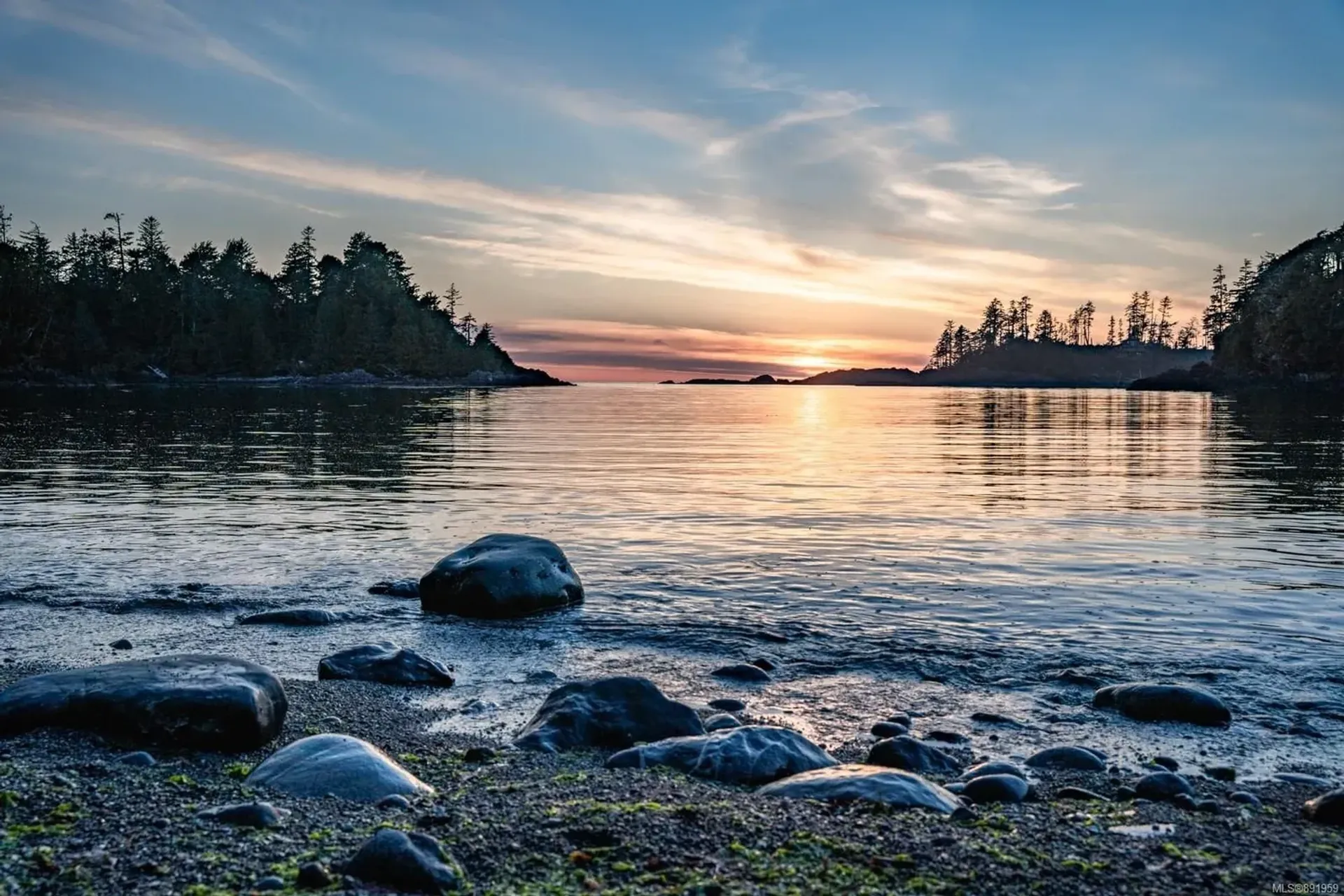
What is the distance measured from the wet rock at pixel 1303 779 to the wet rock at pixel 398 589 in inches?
378

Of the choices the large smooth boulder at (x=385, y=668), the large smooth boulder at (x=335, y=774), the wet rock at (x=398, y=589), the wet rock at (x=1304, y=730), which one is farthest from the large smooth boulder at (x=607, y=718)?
the wet rock at (x=398, y=589)

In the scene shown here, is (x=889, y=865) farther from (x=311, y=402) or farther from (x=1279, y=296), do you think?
(x=1279, y=296)

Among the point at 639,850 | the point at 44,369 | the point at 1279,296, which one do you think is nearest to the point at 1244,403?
the point at 1279,296

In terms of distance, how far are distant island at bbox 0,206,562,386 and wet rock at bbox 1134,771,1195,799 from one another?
148528 millimetres

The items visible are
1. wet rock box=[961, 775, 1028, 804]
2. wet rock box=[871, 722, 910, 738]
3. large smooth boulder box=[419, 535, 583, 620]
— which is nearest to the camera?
wet rock box=[961, 775, 1028, 804]

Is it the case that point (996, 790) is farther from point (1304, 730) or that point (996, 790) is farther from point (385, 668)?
point (385, 668)

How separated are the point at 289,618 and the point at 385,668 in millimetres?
2741

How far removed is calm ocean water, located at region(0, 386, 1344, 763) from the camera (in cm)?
981

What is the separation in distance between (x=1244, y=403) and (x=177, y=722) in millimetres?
99604

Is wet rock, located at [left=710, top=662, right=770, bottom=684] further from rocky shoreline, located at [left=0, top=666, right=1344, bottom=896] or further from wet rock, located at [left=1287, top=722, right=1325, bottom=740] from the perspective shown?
wet rock, located at [left=1287, top=722, right=1325, bottom=740]

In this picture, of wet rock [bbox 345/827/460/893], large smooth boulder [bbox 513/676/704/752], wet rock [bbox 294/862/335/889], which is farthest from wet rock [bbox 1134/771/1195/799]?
wet rock [bbox 294/862/335/889]

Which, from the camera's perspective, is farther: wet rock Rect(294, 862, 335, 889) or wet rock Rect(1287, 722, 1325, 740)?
wet rock Rect(1287, 722, 1325, 740)

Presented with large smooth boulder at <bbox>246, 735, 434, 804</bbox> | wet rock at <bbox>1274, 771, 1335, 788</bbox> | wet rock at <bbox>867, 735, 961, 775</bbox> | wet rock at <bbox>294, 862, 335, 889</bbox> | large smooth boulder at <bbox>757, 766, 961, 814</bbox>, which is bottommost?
wet rock at <bbox>1274, 771, 1335, 788</bbox>

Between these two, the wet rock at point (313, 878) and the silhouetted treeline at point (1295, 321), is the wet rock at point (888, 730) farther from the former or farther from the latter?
the silhouetted treeline at point (1295, 321)
